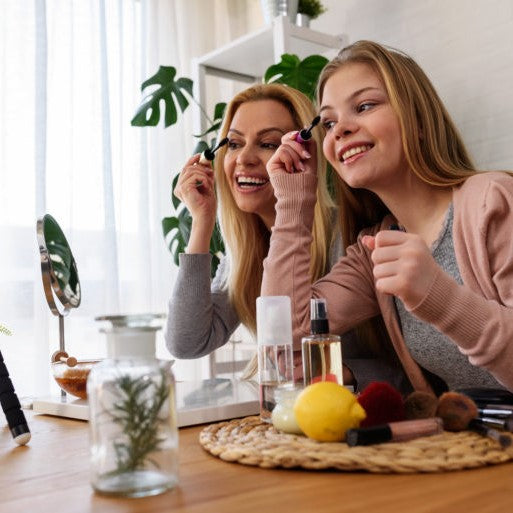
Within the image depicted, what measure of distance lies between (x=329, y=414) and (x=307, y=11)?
2223mm

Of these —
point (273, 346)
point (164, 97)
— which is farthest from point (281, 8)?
point (273, 346)

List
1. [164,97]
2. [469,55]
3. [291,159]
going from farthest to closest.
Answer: [164,97], [469,55], [291,159]

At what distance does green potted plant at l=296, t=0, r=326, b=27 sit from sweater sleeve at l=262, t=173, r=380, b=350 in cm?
147

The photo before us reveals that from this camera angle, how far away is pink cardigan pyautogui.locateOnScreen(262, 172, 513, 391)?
2.89 feet

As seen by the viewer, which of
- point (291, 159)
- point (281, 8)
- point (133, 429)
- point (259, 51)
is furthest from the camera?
point (259, 51)

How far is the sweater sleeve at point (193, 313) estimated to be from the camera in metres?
1.63

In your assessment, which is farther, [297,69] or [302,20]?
[302,20]

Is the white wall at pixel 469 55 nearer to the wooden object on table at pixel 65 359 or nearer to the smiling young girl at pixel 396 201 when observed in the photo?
the smiling young girl at pixel 396 201

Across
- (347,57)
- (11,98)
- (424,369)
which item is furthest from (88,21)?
(424,369)

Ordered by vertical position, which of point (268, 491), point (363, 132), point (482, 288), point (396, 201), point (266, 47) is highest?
point (266, 47)

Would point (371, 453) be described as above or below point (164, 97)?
below

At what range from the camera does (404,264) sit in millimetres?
839

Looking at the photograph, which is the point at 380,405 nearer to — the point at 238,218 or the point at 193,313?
the point at 193,313

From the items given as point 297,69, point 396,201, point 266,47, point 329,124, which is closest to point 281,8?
point 266,47
